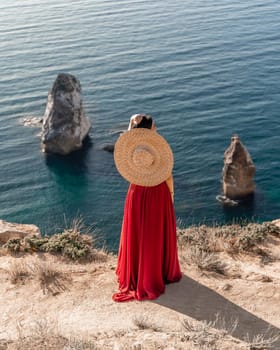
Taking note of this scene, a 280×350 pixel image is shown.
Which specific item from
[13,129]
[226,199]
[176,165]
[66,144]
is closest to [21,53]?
[13,129]

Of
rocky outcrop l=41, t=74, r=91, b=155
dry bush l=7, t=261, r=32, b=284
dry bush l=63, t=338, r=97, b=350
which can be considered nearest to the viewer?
dry bush l=63, t=338, r=97, b=350

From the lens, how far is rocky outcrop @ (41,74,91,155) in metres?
37.7

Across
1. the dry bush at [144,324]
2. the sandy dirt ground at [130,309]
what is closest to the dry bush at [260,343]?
the sandy dirt ground at [130,309]

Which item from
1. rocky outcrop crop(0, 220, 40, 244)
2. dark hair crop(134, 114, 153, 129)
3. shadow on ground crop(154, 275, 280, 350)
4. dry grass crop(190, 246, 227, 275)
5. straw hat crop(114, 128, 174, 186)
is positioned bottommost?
shadow on ground crop(154, 275, 280, 350)

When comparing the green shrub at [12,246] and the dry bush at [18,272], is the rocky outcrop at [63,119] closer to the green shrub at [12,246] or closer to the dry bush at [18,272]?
the green shrub at [12,246]

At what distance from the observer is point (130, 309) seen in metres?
9.00

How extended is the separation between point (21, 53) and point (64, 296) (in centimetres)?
5415

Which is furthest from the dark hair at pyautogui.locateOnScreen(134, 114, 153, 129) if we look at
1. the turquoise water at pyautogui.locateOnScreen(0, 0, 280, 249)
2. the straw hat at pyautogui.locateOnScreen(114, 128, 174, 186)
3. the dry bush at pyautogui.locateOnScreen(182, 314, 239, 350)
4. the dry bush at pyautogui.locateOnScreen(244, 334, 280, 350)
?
the turquoise water at pyautogui.locateOnScreen(0, 0, 280, 249)

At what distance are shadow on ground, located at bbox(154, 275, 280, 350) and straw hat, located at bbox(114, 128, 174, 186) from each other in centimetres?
228

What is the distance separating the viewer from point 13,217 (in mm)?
29641

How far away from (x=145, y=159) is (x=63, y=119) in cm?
2960

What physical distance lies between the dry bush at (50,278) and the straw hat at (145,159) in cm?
282

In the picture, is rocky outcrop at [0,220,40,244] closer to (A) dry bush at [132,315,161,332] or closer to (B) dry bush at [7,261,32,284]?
(B) dry bush at [7,261,32,284]

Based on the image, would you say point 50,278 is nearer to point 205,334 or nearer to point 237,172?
point 205,334
